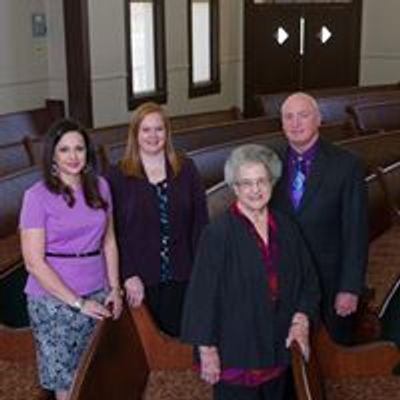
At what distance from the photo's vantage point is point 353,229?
2.84m

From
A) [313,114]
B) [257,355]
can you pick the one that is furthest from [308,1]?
[257,355]

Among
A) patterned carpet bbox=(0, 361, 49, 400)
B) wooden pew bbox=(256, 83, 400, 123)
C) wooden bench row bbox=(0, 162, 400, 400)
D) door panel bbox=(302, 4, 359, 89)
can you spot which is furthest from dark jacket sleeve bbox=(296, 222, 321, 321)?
door panel bbox=(302, 4, 359, 89)

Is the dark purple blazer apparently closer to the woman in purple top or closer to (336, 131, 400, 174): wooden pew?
the woman in purple top

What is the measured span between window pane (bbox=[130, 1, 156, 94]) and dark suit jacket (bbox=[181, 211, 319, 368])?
22.2 ft

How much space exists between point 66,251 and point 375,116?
4.85 metres

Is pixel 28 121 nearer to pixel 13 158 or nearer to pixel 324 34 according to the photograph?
pixel 13 158

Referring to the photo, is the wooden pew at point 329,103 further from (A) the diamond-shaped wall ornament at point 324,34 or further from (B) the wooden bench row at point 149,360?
(B) the wooden bench row at point 149,360

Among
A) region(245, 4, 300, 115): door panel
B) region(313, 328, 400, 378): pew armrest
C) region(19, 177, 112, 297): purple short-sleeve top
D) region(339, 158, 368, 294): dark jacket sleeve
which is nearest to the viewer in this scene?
region(19, 177, 112, 297): purple short-sleeve top

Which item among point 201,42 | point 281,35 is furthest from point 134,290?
point 281,35

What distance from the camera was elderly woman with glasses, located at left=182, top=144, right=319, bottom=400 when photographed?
90.6 inches

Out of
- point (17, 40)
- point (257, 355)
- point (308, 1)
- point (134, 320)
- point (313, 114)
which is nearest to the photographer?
point (257, 355)

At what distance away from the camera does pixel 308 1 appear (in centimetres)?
1123

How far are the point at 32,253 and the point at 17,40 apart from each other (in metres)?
5.43

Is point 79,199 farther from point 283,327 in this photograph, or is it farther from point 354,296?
point 354,296
